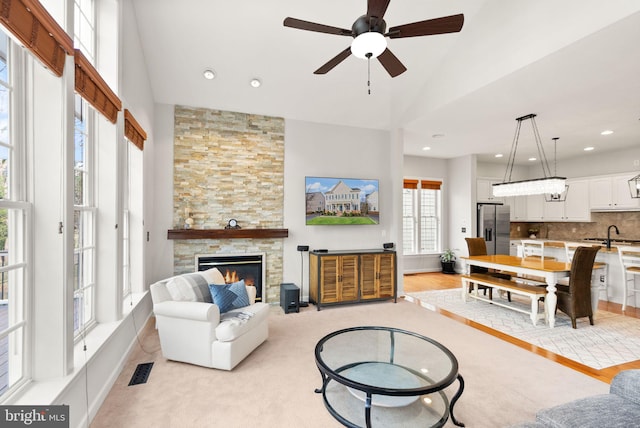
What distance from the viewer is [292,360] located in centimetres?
→ 299

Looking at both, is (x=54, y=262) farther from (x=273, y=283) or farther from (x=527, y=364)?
(x=527, y=364)

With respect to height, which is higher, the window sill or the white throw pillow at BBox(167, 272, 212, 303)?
the white throw pillow at BBox(167, 272, 212, 303)

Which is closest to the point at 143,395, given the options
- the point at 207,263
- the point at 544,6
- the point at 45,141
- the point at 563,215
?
the point at 45,141

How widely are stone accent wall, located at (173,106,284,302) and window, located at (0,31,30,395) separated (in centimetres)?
280

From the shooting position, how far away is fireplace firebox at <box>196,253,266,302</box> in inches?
181

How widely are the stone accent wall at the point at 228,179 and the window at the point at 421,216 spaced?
3835 millimetres

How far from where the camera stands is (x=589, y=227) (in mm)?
7000

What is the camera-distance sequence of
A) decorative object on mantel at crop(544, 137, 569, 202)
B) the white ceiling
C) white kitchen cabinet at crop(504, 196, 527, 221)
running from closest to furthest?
the white ceiling → decorative object on mantel at crop(544, 137, 569, 202) → white kitchen cabinet at crop(504, 196, 527, 221)

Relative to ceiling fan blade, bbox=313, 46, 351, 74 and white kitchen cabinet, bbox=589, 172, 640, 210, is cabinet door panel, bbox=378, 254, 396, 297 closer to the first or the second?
ceiling fan blade, bbox=313, 46, 351, 74

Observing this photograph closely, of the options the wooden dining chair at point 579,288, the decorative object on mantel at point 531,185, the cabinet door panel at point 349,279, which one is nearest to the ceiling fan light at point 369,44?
the cabinet door panel at point 349,279

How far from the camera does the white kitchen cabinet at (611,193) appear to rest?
604cm

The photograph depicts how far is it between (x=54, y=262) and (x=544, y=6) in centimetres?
451

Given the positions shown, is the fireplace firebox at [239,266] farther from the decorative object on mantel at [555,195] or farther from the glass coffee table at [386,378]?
the decorative object on mantel at [555,195]

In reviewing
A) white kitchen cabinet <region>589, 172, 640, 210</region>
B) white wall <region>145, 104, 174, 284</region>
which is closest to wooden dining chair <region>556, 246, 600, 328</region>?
white kitchen cabinet <region>589, 172, 640, 210</region>
